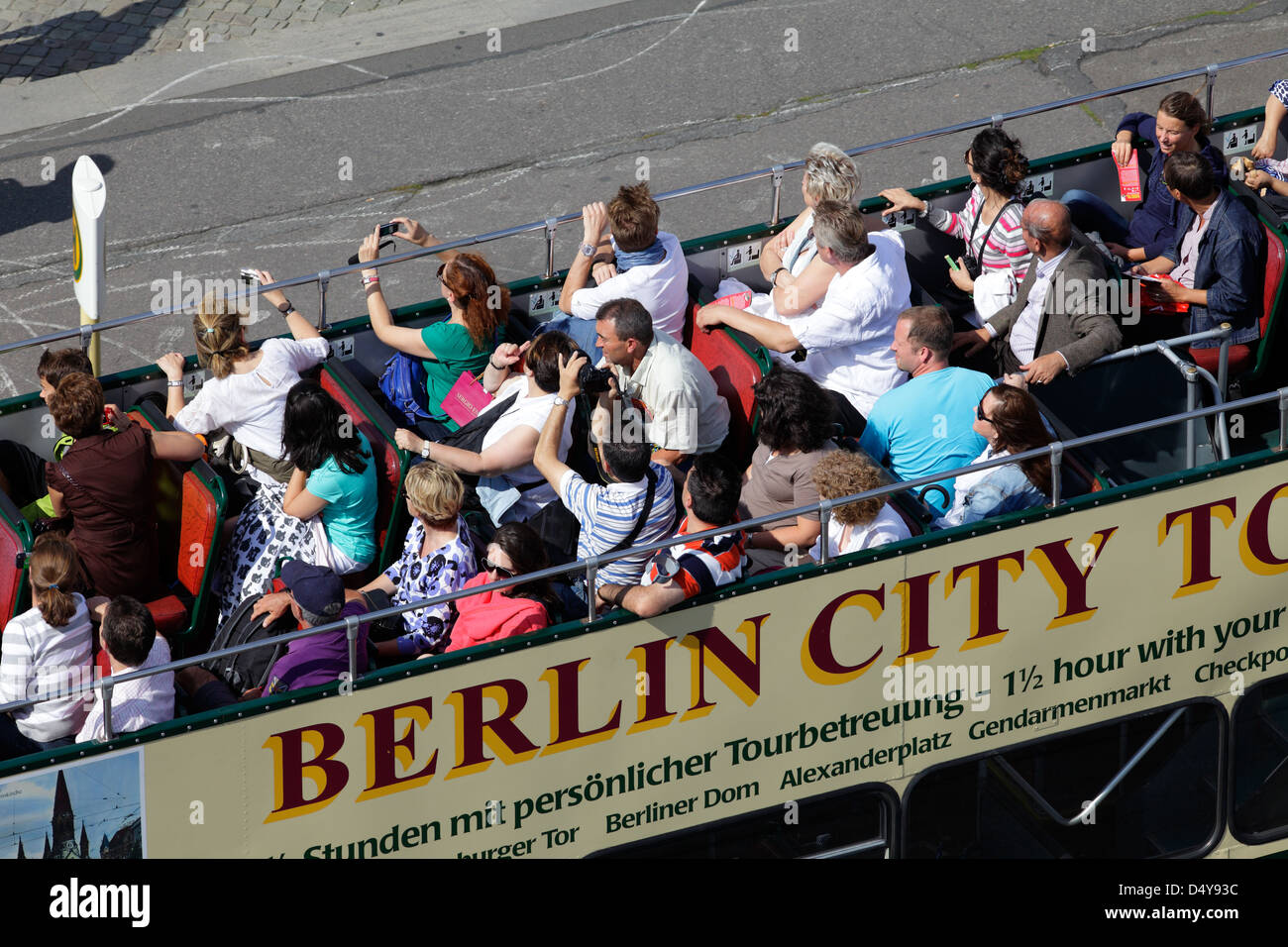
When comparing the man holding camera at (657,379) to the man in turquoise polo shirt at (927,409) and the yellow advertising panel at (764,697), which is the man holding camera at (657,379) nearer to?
the man in turquoise polo shirt at (927,409)

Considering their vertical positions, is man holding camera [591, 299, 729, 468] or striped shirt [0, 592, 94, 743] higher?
man holding camera [591, 299, 729, 468]

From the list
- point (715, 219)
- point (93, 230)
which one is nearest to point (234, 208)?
point (715, 219)

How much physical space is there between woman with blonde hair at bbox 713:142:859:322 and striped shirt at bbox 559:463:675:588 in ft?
4.70

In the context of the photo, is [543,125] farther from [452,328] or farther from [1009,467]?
[1009,467]

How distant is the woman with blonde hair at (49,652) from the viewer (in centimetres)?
695

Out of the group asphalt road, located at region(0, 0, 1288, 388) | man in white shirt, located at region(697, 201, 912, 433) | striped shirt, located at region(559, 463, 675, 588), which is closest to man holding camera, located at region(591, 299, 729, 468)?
striped shirt, located at region(559, 463, 675, 588)

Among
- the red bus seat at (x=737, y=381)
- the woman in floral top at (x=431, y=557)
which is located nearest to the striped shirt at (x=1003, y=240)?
the red bus seat at (x=737, y=381)

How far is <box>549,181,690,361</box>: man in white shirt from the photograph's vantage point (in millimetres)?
8539

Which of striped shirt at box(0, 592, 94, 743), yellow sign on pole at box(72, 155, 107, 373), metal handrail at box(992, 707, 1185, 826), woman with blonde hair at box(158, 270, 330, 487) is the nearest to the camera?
striped shirt at box(0, 592, 94, 743)

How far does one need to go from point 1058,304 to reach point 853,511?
1.85 metres

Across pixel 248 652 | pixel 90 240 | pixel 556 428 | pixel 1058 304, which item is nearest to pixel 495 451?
pixel 556 428

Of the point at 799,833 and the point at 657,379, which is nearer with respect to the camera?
the point at 799,833

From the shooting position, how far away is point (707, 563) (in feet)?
22.0

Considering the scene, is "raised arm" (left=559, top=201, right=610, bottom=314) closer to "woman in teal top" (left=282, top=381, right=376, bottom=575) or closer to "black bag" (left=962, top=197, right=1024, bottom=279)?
"woman in teal top" (left=282, top=381, right=376, bottom=575)
